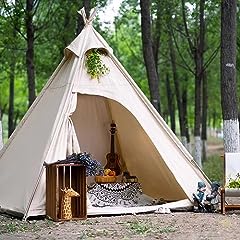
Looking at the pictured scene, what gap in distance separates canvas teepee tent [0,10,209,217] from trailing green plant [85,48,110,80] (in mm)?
84

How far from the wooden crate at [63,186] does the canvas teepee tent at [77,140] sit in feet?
0.75

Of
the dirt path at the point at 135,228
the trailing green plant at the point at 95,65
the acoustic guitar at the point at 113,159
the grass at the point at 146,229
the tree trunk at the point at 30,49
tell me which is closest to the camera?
the dirt path at the point at 135,228

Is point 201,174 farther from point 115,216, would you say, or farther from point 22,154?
point 22,154

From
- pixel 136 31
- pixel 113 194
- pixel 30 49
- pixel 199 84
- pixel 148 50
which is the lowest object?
pixel 113 194

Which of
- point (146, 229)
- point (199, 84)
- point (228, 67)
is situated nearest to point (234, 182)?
point (146, 229)

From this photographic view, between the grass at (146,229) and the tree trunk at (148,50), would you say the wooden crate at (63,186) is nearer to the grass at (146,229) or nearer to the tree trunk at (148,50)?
the grass at (146,229)

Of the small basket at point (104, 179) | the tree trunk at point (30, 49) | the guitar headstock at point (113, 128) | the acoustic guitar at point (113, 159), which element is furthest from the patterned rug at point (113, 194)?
the tree trunk at point (30, 49)

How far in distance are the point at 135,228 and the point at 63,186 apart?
4.99 feet

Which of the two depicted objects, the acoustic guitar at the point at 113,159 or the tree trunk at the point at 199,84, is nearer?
the acoustic guitar at the point at 113,159

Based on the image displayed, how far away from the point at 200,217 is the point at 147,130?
1778 millimetres

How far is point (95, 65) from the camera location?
10.1 m

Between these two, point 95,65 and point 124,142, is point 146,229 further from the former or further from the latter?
point 124,142

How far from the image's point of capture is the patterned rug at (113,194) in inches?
411

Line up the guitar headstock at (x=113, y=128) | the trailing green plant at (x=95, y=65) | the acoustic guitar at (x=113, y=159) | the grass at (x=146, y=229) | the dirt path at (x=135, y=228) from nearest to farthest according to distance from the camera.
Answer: the dirt path at (x=135, y=228), the grass at (x=146, y=229), the trailing green plant at (x=95, y=65), the acoustic guitar at (x=113, y=159), the guitar headstock at (x=113, y=128)
